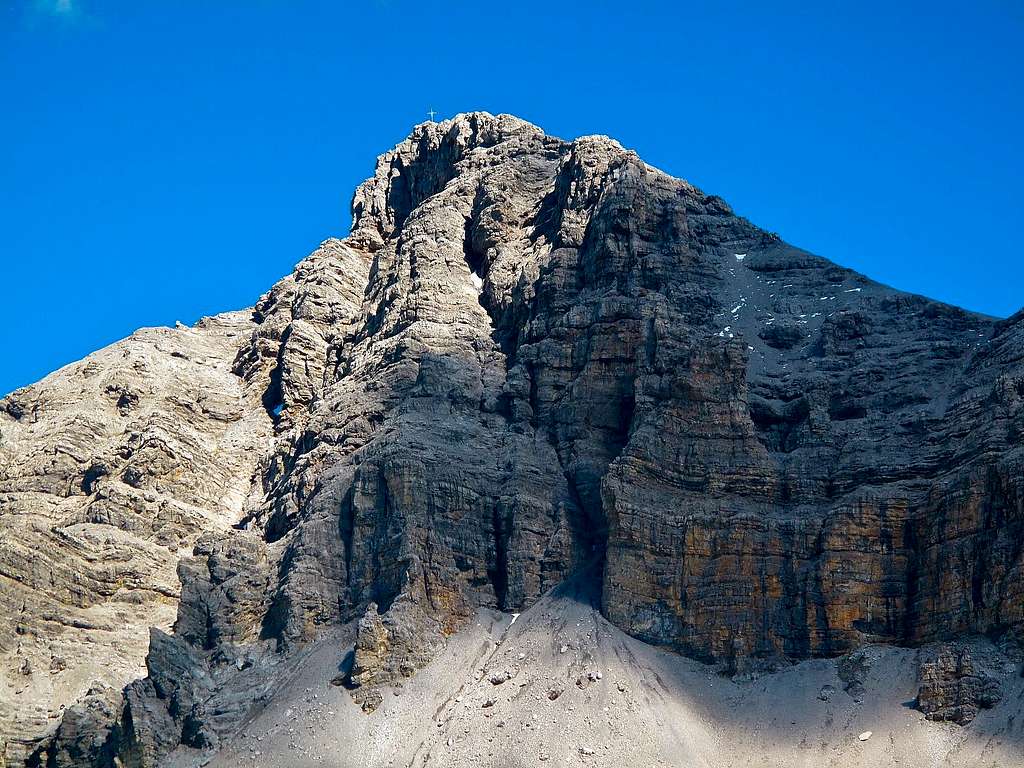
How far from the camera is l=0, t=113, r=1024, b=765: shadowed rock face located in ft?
483

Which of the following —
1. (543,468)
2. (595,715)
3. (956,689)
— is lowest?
(595,715)

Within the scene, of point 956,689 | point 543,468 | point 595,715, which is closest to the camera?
point 956,689

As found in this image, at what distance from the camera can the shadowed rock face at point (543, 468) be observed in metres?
147

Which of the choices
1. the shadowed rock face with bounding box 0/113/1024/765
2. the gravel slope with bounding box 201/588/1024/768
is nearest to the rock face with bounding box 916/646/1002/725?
the gravel slope with bounding box 201/588/1024/768

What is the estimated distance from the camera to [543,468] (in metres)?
164

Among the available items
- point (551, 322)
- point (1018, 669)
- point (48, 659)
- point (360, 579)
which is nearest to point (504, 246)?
point (551, 322)

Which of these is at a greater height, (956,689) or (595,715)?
(956,689)

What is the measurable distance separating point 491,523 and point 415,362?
21.0 metres

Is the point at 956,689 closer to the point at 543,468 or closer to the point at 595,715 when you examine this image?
the point at 595,715

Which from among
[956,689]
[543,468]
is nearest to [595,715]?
[956,689]

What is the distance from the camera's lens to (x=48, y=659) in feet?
529

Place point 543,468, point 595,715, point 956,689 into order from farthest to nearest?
1. point 543,468
2. point 595,715
3. point 956,689

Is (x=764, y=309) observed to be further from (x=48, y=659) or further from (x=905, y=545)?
(x=48, y=659)

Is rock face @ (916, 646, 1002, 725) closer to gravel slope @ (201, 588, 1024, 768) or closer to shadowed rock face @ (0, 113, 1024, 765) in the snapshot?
gravel slope @ (201, 588, 1024, 768)
